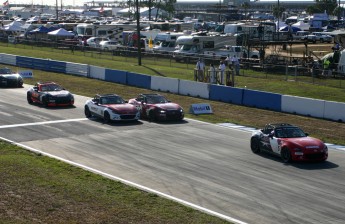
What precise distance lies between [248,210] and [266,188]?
94.1 inches

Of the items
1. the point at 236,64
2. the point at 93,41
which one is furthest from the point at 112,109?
the point at 93,41

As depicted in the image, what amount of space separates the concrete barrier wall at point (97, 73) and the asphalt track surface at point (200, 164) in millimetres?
16498

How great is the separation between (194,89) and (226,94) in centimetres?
295

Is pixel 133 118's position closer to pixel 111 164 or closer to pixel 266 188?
pixel 111 164

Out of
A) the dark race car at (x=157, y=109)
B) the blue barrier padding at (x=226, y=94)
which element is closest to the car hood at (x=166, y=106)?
the dark race car at (x=157, y=109)

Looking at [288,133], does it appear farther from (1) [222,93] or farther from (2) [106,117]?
(1) [222,93]

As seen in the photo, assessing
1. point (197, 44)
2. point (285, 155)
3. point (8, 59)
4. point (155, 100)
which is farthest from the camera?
point (8, 59)

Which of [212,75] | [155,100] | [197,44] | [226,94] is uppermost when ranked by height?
[197,44]

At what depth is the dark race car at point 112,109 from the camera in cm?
2966

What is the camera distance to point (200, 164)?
21906 millimetres

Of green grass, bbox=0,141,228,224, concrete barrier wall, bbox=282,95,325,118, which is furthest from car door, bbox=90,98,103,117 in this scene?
concrete barrier wall, bbox=282,95,325,118

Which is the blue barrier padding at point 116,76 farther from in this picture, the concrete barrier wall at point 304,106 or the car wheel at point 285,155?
the car wheel at point 285,155

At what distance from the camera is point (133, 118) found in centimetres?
2998

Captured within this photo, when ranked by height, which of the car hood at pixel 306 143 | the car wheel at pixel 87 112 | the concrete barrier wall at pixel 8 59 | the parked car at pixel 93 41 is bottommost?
the concrete barrier wall at pixel 8 59
